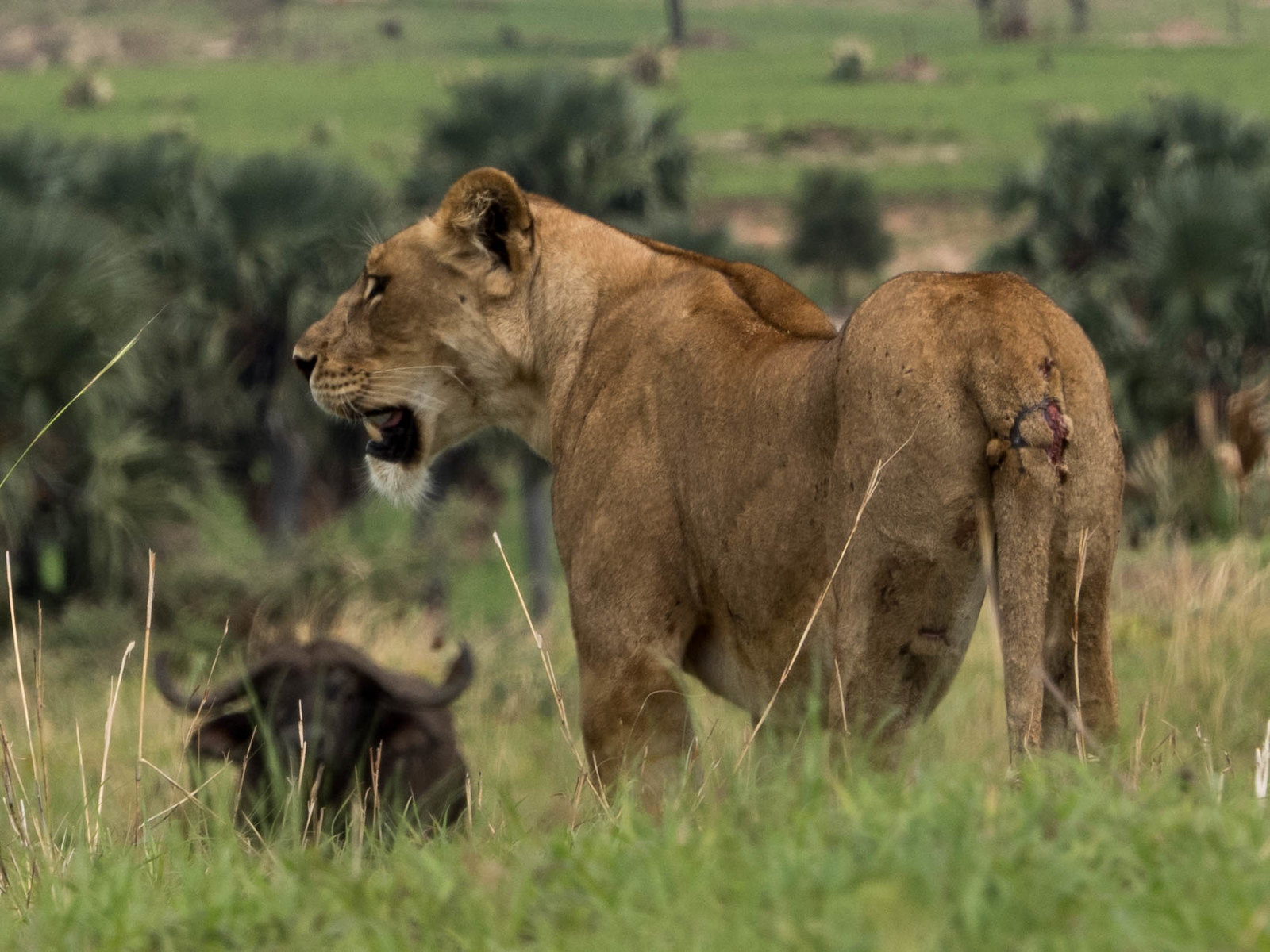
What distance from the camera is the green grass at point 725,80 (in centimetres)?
5672

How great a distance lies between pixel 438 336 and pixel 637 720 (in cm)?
127

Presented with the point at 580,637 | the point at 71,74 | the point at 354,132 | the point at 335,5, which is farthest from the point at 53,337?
the point at 335,5

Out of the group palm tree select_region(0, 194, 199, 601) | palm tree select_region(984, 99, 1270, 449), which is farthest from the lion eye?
palm tree select_region(984, 99, 1270, 449)

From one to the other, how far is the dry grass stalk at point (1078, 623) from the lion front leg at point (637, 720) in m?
0.93

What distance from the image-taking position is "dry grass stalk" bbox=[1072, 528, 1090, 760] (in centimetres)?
312

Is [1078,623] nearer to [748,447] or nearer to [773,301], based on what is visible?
[748,447]

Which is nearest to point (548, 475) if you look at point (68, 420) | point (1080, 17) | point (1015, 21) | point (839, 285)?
point (68, 420)

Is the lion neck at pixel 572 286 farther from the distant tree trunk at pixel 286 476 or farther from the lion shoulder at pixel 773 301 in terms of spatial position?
the distant tree trunk at pixel 286 476

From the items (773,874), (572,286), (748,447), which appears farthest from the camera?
(572,286)

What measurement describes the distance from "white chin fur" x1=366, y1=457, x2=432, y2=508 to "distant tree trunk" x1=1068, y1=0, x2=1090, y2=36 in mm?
85253

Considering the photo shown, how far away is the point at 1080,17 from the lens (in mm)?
86375

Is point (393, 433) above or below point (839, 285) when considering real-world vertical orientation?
above

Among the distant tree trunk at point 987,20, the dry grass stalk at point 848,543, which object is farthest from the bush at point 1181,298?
the distant tree trunk at point 987,20

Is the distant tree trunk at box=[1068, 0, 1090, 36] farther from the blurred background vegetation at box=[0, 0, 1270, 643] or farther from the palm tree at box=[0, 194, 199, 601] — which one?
the palm tree at box=[0, 194, 199, 601]
